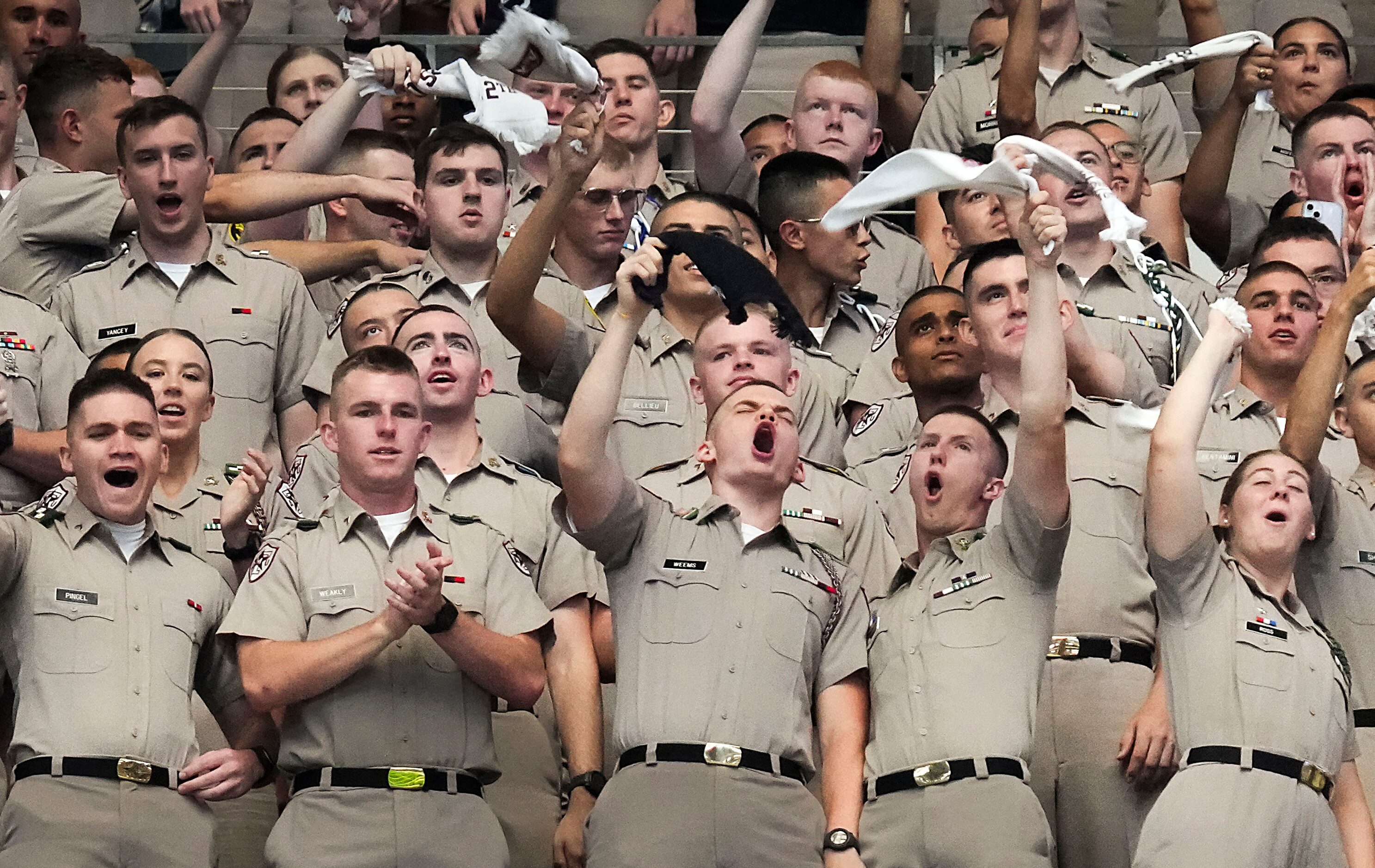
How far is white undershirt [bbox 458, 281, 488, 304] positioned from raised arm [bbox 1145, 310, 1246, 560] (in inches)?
75.4

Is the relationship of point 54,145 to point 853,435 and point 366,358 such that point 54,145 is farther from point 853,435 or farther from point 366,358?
point 853,435

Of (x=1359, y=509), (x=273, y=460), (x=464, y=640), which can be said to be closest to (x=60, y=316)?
(x=273, y=460)

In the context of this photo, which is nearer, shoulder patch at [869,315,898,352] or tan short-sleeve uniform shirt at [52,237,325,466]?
tan short-sleeve uniform shirt at [52,237,325,466]

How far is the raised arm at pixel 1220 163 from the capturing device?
716cm

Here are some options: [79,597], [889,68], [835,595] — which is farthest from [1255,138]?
[79,597]

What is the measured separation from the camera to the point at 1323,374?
17.6 ft

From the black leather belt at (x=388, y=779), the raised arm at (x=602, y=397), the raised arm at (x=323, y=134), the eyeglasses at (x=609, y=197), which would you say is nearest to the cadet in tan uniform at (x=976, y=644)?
the raised arm at (x=602, y=397)

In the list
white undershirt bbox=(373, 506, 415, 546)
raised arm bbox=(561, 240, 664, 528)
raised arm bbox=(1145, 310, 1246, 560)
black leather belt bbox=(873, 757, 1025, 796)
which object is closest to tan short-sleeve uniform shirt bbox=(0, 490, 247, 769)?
white undershirt bbox=(373, 506, 415, 546)

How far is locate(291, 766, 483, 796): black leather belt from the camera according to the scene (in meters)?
4.81

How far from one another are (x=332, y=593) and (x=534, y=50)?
1407 mm

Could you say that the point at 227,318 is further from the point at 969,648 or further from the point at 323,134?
the point at 969,648

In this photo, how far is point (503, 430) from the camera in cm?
602

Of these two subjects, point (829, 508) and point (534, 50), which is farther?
point (534, 50)

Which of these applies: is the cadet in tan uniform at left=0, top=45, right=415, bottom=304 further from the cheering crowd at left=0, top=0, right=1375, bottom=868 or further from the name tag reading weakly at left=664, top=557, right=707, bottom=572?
the name tag reading weakly at left=664, top=557, right=707, bottom=572
